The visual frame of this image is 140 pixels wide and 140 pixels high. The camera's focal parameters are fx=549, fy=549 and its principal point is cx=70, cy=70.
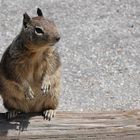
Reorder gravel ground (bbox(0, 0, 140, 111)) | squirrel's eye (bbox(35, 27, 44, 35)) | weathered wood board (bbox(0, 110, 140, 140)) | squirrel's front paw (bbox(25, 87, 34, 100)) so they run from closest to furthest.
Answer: weathered wood board (bbox(0, 110, 140, 140)), squirrel's eye (bbox(35, 27, 44, 35)), squirrel's front paw (bbox(25, 87, 34, 100)), gravel ground (bbox(0, 0, 140, 111))

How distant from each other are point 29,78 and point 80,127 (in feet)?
3.06

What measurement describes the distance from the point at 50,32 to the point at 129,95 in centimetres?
317

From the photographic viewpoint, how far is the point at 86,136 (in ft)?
14.8

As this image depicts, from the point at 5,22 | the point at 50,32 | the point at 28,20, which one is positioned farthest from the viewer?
the point at 5,22

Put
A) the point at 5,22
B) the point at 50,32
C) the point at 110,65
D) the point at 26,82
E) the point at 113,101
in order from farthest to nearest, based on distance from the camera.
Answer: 1. the point at 5,22
2. the point at 110,65
3. the point at 113,101
4. the point at 26,82
5. the point at 50,32

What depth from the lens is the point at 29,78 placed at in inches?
205

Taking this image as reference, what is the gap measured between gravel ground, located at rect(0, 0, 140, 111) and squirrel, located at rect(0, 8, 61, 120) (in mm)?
1845

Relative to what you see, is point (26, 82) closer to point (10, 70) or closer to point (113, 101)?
point (10, 70)

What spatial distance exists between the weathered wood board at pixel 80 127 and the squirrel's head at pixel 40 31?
64 cm

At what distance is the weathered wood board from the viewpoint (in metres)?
4.49

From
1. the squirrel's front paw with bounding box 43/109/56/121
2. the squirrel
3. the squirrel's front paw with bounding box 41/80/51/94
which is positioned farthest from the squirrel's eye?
the squirrel's front paw with bounding box 43/109/56/121

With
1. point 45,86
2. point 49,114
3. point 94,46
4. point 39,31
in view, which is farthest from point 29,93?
point 94,46

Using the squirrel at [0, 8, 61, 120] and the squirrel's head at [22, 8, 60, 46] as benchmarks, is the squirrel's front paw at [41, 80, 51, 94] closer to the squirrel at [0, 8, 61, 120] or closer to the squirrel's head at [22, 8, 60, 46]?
the squirrel at [0, 8, 61, 120]

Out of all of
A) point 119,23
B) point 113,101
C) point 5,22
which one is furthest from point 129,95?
point 5,22
